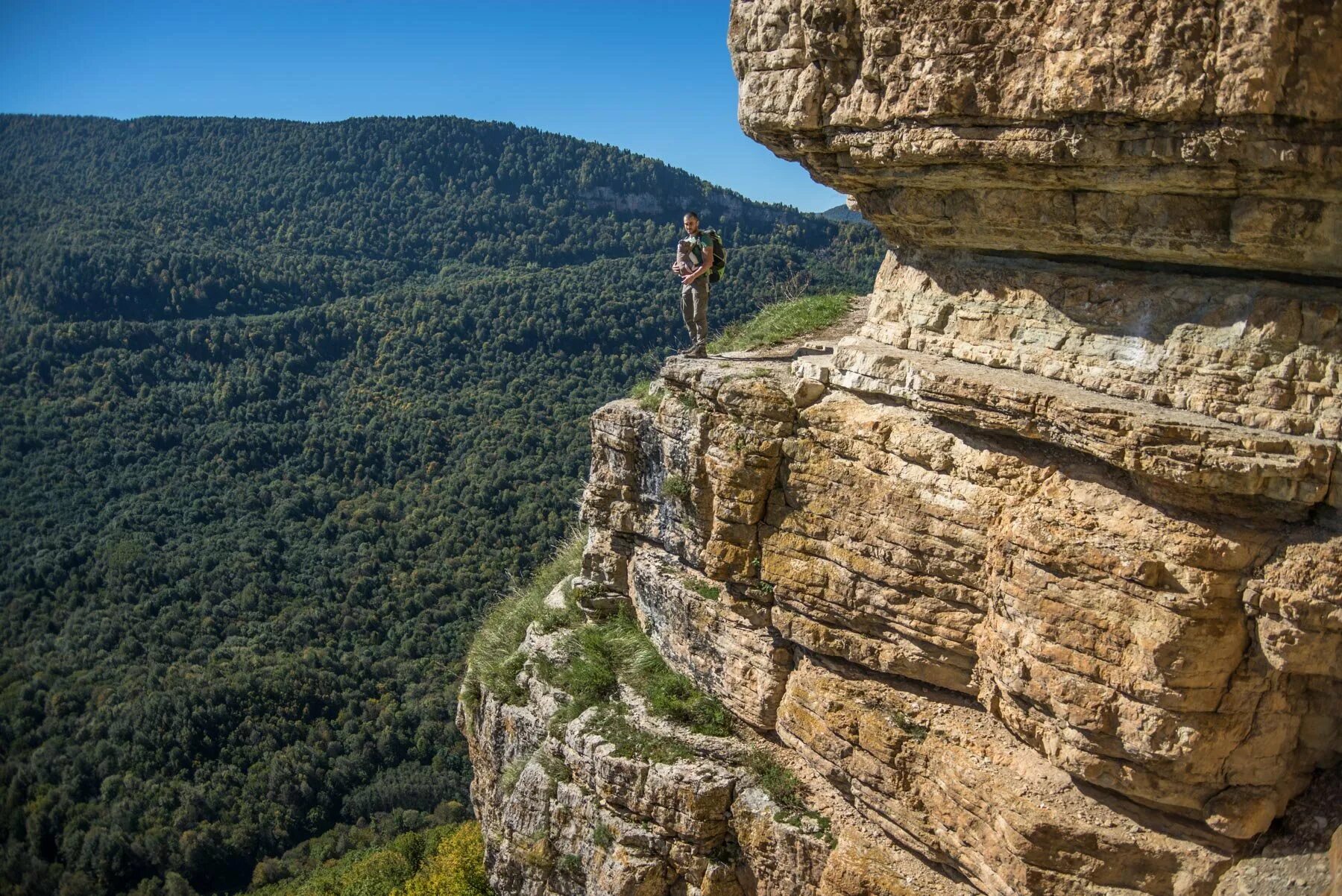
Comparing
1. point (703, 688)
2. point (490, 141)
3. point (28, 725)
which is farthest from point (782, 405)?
point (490, 141)

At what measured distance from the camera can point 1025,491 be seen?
8.03 metres

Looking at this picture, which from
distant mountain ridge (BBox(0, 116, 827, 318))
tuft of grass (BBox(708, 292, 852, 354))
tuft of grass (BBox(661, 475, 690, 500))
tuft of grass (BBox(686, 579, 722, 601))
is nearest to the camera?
tuft of grass (BBox(686, 579, 722, 601))

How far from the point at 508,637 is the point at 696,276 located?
7045 mm

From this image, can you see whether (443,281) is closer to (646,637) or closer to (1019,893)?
(646,637)

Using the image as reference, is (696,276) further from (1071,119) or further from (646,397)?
(1071,119)

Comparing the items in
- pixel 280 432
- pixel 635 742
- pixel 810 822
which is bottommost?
pixel 280 432

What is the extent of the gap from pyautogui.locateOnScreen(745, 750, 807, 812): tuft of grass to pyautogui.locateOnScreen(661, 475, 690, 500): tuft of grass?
3.12 m

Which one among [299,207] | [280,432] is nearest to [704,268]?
[280,432]

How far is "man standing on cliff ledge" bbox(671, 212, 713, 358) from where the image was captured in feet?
42.0

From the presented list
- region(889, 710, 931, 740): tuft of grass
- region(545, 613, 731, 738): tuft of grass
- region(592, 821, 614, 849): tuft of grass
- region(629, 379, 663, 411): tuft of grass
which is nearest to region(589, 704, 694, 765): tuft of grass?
region(545, 613, 731, 738): tuft of grass

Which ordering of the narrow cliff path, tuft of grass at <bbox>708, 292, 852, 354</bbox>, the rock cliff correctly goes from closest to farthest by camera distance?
the rock cliff → the narrow cliff path → tuft of grass at <bbox>708, 292, 852, 354</bbox>

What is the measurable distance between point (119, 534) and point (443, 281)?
Result: 30428 millimetres

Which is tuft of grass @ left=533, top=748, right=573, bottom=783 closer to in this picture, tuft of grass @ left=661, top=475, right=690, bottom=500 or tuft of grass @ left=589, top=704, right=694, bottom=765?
tuft of grass @ left=589, top=704, right=694, bottom=765

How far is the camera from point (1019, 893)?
8.02m
